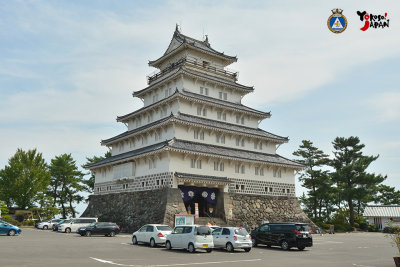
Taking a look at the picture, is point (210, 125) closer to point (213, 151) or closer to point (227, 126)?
point (213, 151)

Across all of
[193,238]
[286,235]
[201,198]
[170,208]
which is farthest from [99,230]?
[286,235]

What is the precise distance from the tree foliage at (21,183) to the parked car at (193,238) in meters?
50.3

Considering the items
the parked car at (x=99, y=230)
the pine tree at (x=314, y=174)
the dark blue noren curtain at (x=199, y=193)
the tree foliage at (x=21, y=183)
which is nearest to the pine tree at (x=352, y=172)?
the pine tree at (x=314, y=174)

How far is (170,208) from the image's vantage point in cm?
3481

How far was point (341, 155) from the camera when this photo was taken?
197 ft

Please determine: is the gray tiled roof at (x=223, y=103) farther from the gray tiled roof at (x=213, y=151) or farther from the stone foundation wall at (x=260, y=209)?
the stone foundation wall at (x=260, y=209)

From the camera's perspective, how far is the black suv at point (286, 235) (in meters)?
25.0

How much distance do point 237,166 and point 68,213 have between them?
46.6m

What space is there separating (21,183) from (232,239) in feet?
176

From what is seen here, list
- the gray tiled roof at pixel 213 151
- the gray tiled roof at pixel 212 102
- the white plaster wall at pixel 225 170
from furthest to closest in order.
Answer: the gray tiled roof at pixel 212 102
the white plaster wall at pixel 225 170
the gray tiled roof at pixel 213 151

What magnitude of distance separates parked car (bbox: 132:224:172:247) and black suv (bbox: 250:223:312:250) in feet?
24.2

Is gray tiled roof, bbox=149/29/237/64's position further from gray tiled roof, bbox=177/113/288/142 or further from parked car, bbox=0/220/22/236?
parked car, bbox=0/220/22/236

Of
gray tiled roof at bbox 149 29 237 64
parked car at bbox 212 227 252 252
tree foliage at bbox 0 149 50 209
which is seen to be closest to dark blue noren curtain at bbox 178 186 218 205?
parked car at bbox 212 227 252 252

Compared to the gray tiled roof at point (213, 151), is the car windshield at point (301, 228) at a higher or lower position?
lower
